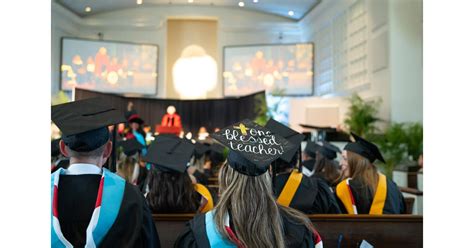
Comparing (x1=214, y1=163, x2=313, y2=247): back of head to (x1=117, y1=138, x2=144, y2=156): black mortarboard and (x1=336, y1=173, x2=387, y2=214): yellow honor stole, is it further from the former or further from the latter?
(x1=117, y1=138, x2=144, y2=156): black mortarboard

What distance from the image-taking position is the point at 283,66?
69.7 ft

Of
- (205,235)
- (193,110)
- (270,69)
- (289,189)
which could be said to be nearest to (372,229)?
(289,189)

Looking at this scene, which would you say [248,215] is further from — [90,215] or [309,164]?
[309,164]

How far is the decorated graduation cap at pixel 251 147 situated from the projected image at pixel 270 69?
17805mm

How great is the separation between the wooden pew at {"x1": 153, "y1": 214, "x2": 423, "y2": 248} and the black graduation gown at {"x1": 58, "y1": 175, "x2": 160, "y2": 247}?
1234 millimetres

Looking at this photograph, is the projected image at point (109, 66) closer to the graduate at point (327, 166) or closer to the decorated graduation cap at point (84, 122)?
the graduate at point (327, 166)

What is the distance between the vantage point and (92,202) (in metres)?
2.25

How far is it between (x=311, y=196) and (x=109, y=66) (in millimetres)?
18613

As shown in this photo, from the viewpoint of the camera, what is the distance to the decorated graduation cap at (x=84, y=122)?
7.63 feet
